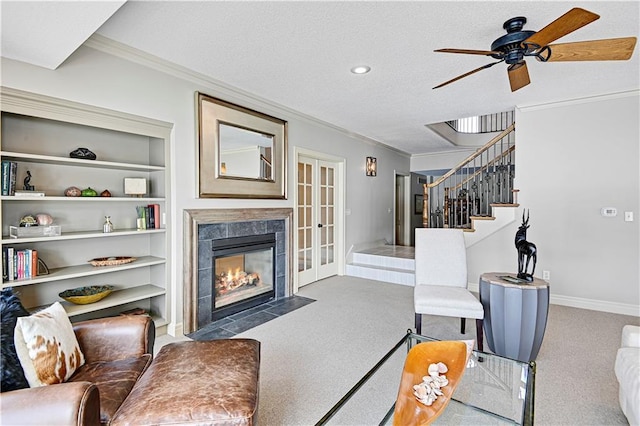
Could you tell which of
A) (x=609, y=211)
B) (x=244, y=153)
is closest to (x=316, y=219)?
(x=244, y=153)

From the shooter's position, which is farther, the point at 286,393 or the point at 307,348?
the point at 307,348

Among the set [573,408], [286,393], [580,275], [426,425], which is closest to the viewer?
[426,425]

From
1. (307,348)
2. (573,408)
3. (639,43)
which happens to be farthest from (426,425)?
(639,43)

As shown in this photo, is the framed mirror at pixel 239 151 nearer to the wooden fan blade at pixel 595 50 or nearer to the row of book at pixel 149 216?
the row of book at pixel 149 216

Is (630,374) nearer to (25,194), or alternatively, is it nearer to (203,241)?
(203,241)

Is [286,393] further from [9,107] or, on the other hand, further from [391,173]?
[391,173]

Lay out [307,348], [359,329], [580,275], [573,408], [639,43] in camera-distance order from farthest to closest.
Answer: [580,275] → [359,329] → [307,348] → [639,43] → [573,408]

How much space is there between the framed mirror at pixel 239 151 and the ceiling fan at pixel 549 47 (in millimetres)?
2352

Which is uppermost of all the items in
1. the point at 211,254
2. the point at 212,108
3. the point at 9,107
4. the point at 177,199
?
the point at 212,108

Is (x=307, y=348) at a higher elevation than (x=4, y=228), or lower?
lower

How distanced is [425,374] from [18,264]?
2.87 meters

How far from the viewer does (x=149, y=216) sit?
3.09 meters

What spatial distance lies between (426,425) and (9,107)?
10.5ft

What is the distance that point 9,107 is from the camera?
2182 millimetres
